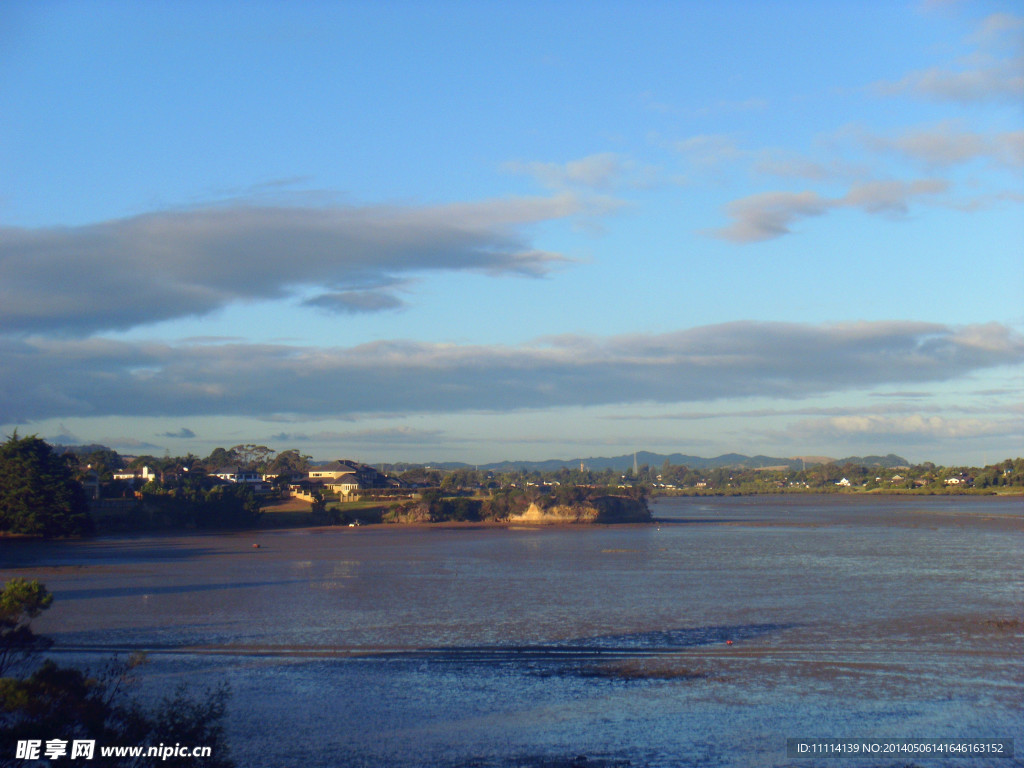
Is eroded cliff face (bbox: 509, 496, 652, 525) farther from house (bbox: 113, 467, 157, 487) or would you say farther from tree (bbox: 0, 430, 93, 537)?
house (bbox: 113, 467, 157, 487)

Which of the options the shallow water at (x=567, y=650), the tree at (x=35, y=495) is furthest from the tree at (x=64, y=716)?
the tree at (x=35, y=495)

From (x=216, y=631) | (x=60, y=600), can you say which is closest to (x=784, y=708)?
(x=216, y=631)

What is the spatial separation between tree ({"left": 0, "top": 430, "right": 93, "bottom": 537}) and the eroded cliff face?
48.8 meters

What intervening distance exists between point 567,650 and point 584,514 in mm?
77132

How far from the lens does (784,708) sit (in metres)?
18.2

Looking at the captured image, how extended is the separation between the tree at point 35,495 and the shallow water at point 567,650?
64.5 feet

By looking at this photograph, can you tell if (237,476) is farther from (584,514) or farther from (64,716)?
(64,716)

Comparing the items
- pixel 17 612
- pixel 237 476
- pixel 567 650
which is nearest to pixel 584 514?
pixel 237 476

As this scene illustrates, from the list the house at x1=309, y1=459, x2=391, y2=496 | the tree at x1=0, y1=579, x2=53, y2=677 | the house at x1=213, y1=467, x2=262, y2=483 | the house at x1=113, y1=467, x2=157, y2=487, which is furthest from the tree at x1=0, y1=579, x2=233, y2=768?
the house at x1=213, y1=467, x2=262, y2=483

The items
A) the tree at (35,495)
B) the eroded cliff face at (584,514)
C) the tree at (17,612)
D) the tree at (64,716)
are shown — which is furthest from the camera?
the eroded cliff face at (584,514)

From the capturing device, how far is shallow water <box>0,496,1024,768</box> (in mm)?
16516

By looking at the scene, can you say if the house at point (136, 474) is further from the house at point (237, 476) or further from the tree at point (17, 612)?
the tree at point (17, 612)

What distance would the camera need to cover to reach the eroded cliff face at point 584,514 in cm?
9988

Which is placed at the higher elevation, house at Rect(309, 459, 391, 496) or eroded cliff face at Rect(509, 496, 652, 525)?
house at Rect(309, 459, 391, 496)
